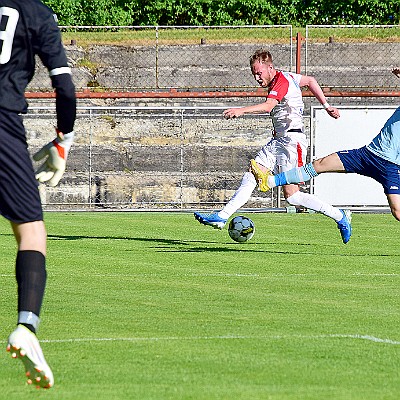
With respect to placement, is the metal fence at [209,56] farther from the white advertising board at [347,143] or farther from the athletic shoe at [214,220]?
the athletic shoe at [214,220]

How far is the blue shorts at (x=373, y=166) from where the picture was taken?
12219 mm

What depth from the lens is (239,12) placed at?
34375 millimetres

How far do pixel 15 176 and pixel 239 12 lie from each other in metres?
29.6

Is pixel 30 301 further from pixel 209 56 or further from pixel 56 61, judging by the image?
pixel 209 56

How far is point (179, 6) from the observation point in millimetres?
34125

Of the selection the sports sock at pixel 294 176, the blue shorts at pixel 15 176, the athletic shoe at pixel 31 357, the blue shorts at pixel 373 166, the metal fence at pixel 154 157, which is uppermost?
the blue shorts at pixel 15 176

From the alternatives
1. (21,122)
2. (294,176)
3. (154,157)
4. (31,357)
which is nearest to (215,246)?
(294,176)

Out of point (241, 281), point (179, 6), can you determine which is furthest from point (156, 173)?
point (241, 281)

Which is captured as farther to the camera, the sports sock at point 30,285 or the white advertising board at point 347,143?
the white advertising board at point 347,143

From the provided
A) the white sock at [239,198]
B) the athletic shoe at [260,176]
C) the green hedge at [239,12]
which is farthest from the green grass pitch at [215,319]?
the green hedge at [239,12]

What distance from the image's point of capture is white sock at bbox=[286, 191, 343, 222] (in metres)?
13.9

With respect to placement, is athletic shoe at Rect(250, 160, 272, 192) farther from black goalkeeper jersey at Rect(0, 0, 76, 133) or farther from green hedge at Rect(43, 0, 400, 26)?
green hedge at Rect(43, 0, 400, 26)

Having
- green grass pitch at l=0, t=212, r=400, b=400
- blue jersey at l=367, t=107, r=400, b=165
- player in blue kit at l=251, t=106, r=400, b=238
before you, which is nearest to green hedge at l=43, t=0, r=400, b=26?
green grass pitch at l=0, t=212, r=400, b=400

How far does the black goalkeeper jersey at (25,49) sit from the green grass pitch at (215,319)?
1381mm
